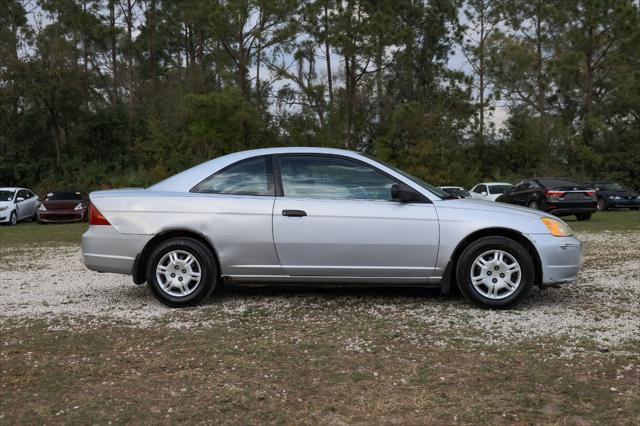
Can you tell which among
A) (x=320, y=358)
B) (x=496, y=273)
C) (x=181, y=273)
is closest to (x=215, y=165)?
(x=181, y=273)

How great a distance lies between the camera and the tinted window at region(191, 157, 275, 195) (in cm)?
594

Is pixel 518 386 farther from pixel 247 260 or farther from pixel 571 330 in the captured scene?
pixel 247 260

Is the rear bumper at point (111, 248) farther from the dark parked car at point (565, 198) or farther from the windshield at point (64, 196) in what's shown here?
the windshield at point (64, 196)

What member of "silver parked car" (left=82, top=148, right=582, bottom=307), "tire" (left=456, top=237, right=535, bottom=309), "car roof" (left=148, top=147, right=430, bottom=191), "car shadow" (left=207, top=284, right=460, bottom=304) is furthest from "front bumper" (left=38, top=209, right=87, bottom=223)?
"tire" (left=456, top=237, right=535, bottom=309)

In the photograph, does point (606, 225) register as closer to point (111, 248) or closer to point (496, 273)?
point (496, 273)

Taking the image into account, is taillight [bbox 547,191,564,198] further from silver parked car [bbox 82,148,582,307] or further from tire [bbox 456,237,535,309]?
tire [bbox 456,237,535,309]

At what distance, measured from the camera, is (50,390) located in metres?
3.69

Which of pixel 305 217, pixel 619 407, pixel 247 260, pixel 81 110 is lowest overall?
pixel 619 407

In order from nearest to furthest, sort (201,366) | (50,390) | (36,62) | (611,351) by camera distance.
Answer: (50,390) < (201,366) < (611,351) < (36,62)

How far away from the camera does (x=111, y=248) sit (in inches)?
232

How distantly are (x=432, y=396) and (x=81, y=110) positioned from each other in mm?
34811

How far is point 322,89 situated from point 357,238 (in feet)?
100

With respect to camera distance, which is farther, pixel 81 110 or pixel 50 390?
pixel 81 110

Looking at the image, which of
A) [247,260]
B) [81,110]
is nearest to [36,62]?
[81,110]
